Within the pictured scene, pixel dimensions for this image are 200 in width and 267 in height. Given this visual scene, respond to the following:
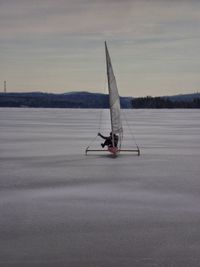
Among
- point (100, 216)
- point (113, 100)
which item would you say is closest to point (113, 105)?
point (113, 100)

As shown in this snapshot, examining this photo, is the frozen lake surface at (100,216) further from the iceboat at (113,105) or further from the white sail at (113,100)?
the white sail at (113,100)

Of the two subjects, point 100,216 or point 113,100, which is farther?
point 113,100

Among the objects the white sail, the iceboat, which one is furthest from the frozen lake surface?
the white sail

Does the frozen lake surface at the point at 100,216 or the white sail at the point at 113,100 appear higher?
the white sail at the point at 113,100

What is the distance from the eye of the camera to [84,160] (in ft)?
131

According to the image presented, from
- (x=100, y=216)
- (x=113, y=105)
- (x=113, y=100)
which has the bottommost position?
(x=100, y=216)

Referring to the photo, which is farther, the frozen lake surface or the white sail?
the white sail

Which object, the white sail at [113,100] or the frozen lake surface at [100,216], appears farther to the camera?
the white sail at [113,100]

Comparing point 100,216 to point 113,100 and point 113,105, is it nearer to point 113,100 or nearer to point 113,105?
point 113,105

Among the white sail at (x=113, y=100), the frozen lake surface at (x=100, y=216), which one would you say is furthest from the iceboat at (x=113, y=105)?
the frozen lake surface at (x=100, y=216)

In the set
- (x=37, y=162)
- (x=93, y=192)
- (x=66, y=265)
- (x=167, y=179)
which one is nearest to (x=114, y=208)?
(x=93, y=192)

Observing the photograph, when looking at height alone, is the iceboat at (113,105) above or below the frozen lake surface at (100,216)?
above

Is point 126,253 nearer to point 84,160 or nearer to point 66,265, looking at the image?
point 66,265

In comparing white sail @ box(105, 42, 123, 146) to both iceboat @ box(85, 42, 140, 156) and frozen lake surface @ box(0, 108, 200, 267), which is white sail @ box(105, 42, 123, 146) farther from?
frozen lake surface @ box(0, 108, 200, 267)
